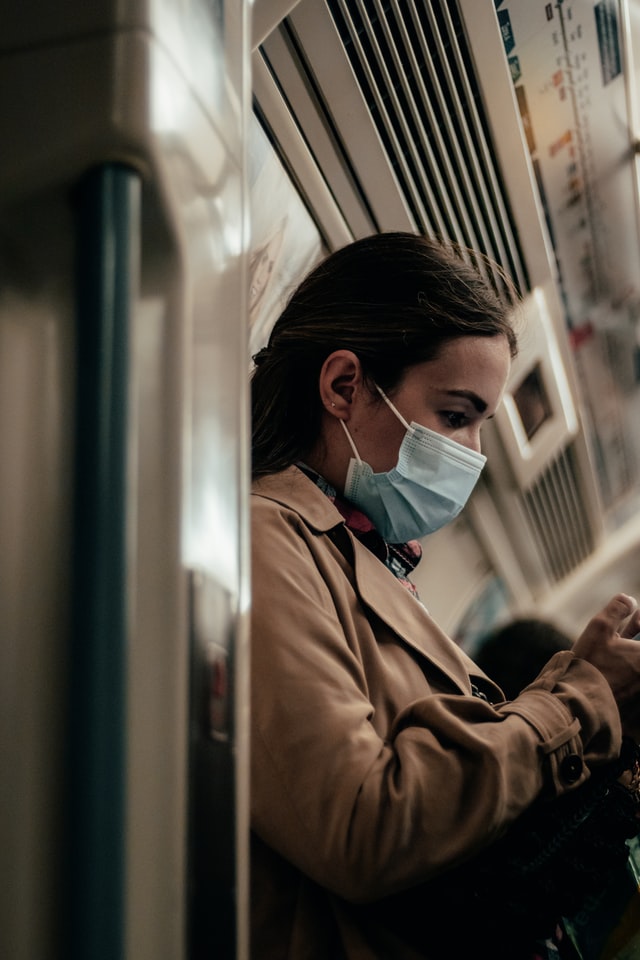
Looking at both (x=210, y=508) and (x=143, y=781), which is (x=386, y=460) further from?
(x=143, y=781)

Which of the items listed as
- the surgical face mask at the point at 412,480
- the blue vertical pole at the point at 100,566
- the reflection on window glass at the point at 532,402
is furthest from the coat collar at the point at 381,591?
the reflection on window glass at the point at 532,402

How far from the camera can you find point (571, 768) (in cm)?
112

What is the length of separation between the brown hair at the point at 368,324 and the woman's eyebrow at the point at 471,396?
2.7 inches

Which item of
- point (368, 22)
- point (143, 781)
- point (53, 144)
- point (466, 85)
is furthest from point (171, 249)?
point (466, 85)

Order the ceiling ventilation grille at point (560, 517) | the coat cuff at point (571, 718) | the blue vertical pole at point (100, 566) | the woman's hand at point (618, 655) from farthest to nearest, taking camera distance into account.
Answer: the ceiling ventilation grille at point (560, 517), the woman's hand at point (618, 655), the coat cuff at point (571, 718), the blue vertical pole at point (100, 566)

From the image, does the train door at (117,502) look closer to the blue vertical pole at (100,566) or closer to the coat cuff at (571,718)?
the blue vertical pole at (100,566)

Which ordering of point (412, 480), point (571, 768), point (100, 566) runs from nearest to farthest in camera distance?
point (100, 566) → point (571, 768) → point (412, 480)

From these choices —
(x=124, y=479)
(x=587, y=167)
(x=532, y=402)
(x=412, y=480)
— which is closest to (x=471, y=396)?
(x=412, y=480)

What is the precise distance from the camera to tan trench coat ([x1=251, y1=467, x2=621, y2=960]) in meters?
0.99

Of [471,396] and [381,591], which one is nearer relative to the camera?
[381,591]

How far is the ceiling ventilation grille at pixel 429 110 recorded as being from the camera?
2.06 metres

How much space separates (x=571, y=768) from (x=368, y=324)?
0.80 m

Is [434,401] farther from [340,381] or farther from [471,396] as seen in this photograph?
[340,381]

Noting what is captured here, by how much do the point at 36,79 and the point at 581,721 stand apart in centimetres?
93
